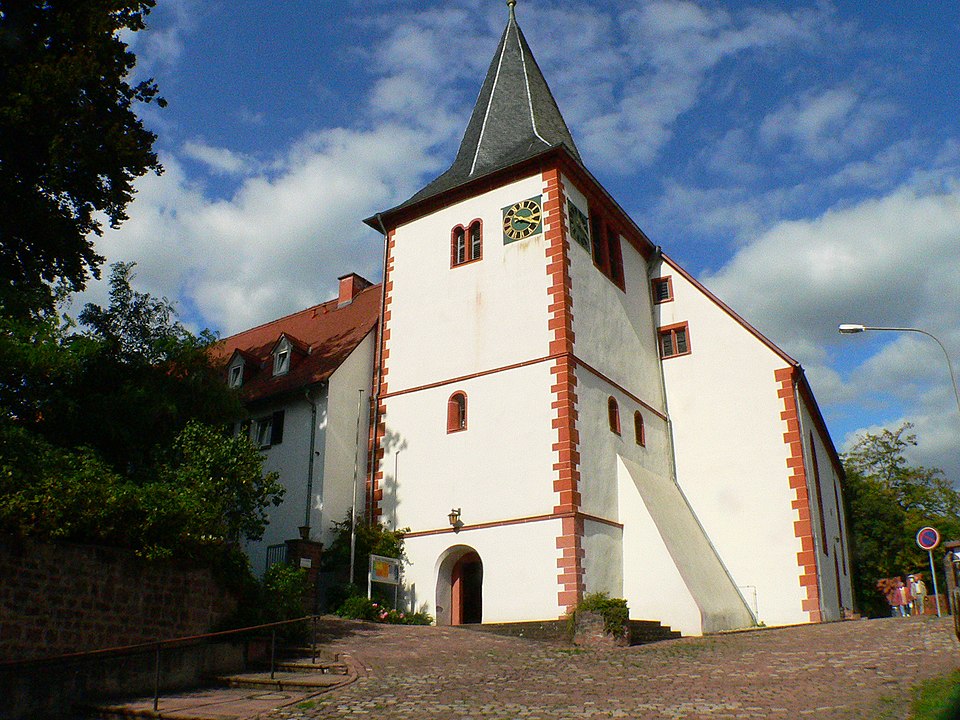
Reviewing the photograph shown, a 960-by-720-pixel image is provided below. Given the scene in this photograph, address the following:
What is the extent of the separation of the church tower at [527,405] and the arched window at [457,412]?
38mm

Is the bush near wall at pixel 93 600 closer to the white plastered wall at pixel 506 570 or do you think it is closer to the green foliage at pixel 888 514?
the white plastered wall at pixel 506 570

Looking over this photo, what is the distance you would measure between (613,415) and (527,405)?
2.58 meters

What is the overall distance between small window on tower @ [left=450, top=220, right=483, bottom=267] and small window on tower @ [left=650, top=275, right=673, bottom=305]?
587 centimetres

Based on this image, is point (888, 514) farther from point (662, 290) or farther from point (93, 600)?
point (93, 600)

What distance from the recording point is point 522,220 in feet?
71.0

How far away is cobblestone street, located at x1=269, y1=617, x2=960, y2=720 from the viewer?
9.39 metres

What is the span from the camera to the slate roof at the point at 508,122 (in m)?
23.6

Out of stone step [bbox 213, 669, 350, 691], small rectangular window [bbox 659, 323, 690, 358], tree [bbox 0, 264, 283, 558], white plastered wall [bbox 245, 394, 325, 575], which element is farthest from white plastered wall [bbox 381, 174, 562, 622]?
stone step [bbox 213, 669, 350, 691]

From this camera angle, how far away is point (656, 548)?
1936 cm

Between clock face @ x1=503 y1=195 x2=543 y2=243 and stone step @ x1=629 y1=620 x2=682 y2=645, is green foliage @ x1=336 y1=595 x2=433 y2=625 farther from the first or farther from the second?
clock face @ x1=503 y1=195 x2=543 y2=243

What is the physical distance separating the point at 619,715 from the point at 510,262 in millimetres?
13801

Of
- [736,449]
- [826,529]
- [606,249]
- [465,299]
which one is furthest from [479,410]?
[826,529]

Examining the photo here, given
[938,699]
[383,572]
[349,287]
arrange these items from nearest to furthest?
[938,699]
[383,572]
[349,287]

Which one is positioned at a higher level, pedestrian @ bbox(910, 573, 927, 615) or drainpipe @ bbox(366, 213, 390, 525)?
drainpipe @ bbox(366, 213, 390, 525)
